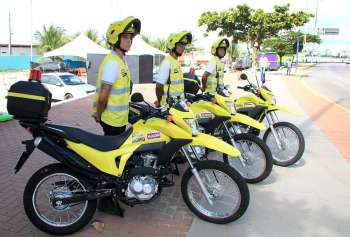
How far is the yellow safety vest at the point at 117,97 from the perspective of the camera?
4047mm

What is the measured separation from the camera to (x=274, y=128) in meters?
5.87

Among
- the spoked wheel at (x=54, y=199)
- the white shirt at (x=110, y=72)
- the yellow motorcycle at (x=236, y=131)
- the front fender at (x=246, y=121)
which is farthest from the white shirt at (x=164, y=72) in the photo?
the spoked wheel at (x=54, y=199)

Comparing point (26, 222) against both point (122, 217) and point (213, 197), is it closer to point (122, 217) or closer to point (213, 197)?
point (122, 217)

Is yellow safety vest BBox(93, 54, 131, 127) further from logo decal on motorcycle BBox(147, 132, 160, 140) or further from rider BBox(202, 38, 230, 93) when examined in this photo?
rider BBox(202, 38, 230, 93)

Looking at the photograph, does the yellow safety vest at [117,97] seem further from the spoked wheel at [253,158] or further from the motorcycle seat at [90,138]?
the spoked wheel at [253,158]

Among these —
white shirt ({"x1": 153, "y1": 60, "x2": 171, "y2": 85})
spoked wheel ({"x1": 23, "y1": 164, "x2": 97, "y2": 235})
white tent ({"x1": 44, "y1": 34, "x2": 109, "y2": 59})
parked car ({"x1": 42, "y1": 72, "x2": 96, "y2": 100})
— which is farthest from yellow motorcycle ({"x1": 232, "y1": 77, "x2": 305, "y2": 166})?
white tent ({"x1": 44, "y1": 34, "x2": 109, "y2": 59})

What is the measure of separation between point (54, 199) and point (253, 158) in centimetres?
266

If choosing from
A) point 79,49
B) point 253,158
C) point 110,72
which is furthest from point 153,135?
point 79,49

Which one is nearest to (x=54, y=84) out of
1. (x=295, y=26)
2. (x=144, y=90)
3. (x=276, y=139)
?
(x=144, y=90)

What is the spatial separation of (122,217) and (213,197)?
101cm

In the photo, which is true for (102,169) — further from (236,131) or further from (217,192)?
(236,131)

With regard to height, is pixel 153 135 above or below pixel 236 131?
above

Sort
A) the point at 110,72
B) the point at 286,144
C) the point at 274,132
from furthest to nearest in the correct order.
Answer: the point at 286,144 → the point at 274,132 → the point at 110,72

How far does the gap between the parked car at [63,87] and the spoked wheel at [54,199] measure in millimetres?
10871
